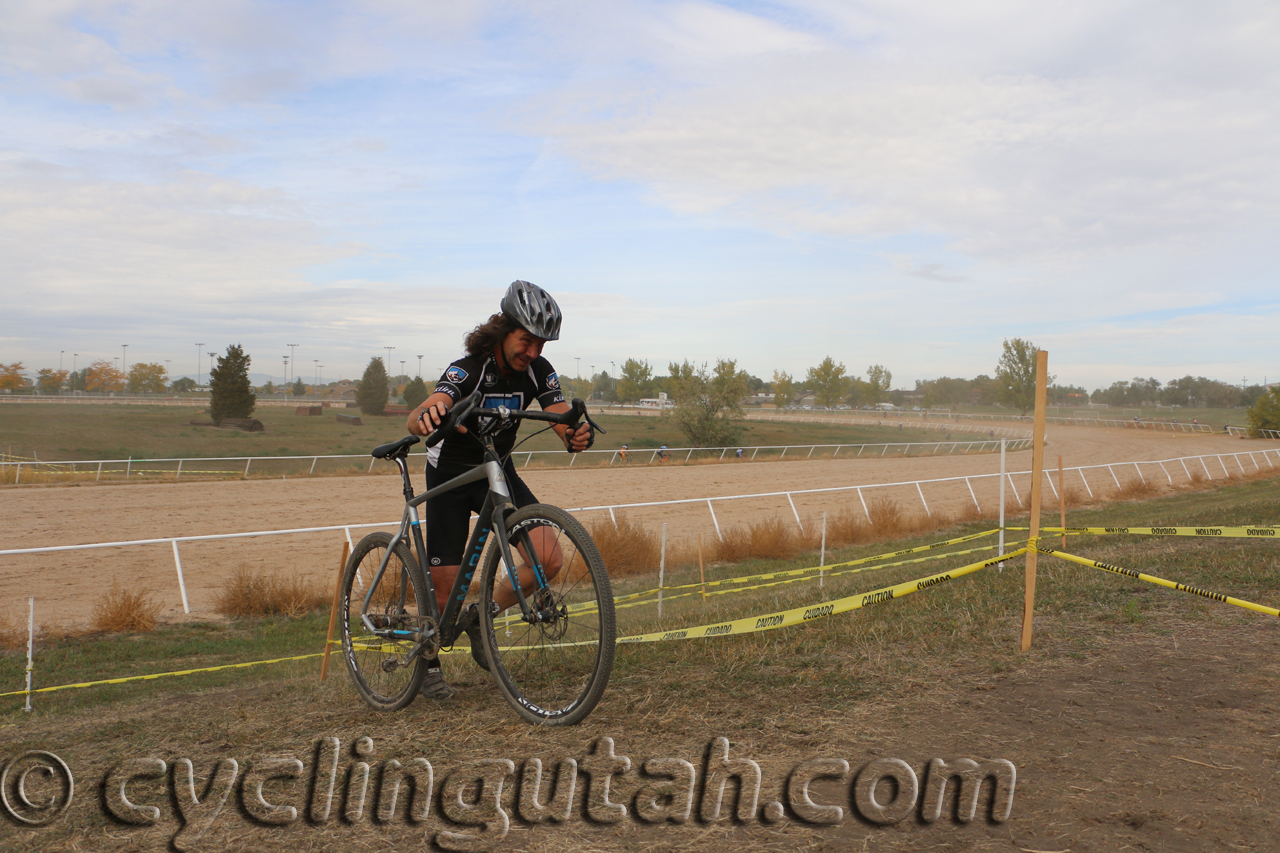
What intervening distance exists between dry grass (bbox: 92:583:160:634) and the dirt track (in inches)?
19.6

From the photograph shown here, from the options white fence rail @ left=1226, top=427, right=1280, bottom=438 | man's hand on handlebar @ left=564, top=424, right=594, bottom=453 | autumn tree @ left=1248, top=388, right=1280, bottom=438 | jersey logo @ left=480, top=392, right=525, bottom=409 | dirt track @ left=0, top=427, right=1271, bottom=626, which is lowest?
dirt track @ left=0, top=427, right=1271, bottom=626

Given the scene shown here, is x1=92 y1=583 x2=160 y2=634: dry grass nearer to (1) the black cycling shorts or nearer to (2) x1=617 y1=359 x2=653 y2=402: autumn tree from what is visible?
(1) the black cycling shorts

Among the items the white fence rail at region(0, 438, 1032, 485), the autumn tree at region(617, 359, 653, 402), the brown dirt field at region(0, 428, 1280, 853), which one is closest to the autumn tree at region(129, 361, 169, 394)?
the autumn tree at region(617, 359, 653, 402)

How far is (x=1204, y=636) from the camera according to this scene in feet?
15.4

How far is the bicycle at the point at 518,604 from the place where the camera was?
346 cm

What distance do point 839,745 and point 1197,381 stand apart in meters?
174

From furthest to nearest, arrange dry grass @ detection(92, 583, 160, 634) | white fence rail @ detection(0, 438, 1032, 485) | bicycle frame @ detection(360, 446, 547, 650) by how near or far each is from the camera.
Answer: white fence rail @ detection(0, 438, 1032, 485) → dry grass @ detection(92, 583, 160, 634) → bicycle frame @ detection(360, 446, 547, 650)

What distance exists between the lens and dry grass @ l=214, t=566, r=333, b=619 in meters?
11.8

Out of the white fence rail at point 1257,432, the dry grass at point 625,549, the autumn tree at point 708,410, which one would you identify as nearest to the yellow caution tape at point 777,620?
the dry grass at point 625,549

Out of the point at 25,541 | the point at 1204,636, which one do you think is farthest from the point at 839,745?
the point at 25,541

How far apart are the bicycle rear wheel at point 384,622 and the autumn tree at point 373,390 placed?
267 ft

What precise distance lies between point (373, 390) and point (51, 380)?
116m

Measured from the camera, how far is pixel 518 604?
3.79 metres

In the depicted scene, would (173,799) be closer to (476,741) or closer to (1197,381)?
(476,741)
